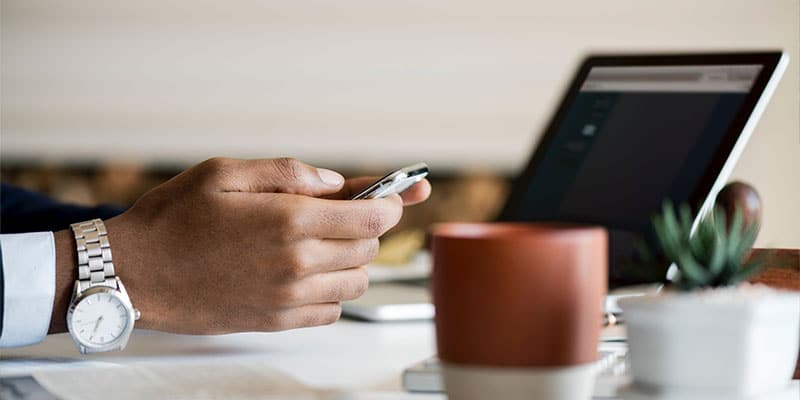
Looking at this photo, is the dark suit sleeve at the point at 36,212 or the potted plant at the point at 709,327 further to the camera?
the dark suit sleeve at the point at 36,212

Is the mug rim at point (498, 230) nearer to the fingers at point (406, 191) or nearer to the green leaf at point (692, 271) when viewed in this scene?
the green leaf at point (692, 271)

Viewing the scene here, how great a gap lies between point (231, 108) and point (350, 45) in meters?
0.38

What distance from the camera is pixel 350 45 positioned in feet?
9.72

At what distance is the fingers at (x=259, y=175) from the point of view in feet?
2.57

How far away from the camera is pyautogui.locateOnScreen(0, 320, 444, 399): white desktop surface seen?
723 millimetres

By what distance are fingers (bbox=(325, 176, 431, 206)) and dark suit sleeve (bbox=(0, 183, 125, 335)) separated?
392 mm

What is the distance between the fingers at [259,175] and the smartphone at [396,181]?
4cm

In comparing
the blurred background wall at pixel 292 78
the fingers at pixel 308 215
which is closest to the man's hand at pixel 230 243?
the fingers at pixel 308 215

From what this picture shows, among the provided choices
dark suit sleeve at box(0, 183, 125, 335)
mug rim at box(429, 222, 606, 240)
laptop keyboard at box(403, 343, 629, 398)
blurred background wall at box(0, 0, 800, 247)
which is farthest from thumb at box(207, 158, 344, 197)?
blurred background wall at box(0, 0, 800, 247)

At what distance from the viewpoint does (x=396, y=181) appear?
77 centimetres

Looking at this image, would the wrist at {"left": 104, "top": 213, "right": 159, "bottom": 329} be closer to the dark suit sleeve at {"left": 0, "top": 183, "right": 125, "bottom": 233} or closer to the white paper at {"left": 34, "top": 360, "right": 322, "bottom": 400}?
the white paper at {"left": 34, "top": 360, "right": 322, "bottom": 400}

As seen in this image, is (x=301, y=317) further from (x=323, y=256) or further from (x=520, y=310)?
(x=520, y=310)

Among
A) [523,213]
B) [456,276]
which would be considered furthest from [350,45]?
[456,276]

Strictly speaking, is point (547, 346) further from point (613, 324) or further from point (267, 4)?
point (267, 4)
